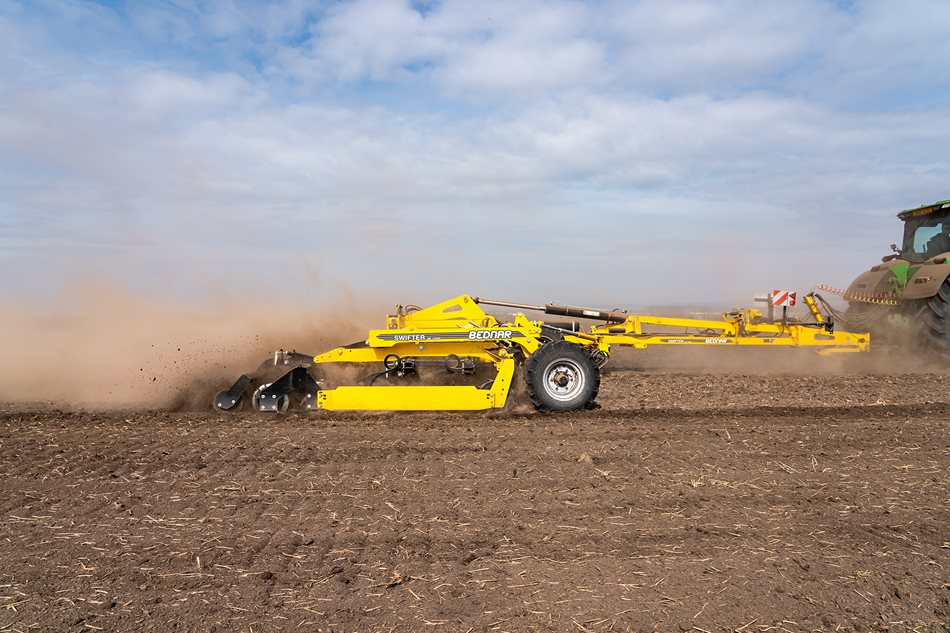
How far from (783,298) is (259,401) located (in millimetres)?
9138

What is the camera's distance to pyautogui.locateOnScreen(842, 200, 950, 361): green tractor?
44.8 ft

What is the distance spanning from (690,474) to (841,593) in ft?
7.34

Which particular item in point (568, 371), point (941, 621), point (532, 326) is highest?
point (532, 326)

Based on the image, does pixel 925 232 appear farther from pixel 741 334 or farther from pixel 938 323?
pixel 741 334

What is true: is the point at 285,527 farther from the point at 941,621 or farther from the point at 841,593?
the point at 941,621

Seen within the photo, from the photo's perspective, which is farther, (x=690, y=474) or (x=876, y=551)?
(x=690, y=474)

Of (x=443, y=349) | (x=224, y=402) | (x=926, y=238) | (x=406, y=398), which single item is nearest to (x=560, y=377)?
(x=443, y=349)

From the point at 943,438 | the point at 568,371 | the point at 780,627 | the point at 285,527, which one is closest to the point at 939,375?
the point at 943,438

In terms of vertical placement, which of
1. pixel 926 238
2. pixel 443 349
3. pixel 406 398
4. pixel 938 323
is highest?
pixel 926 238

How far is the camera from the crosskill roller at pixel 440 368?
920 centimetres

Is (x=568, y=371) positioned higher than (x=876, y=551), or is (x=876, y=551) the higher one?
(x=568, y=371)

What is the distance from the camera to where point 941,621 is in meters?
3.58

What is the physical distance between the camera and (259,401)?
365 inches

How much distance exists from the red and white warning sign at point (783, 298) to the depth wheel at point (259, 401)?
8706 mm
